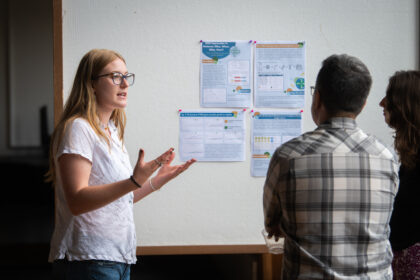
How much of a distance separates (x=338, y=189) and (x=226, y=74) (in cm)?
134

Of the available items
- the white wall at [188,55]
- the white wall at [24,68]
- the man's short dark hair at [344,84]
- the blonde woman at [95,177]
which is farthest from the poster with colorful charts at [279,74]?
the white wall at [24,68]

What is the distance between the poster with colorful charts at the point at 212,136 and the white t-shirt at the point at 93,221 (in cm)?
94

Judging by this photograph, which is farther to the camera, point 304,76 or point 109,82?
point 304,76

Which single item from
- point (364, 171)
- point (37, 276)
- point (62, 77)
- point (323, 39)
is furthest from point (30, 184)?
point (364, 171)

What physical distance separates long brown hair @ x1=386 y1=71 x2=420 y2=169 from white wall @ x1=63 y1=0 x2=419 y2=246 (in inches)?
33.2

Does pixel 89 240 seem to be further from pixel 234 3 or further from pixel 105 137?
pixel 234 3

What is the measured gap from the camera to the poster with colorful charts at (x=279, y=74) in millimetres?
2301

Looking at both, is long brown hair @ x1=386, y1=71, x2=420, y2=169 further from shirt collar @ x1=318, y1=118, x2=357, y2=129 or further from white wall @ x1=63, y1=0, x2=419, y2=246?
white wall @ x1=63, y1=0, x2=419, y2=246

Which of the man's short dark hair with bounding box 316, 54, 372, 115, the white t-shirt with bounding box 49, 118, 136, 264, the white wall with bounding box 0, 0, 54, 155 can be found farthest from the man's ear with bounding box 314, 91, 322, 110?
the white wall with bounding box 0, 0, 54, 155

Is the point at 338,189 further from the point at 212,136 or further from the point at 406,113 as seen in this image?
the point at 212,136

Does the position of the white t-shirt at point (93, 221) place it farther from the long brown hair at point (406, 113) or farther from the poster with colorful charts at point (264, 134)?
the poster with colorful charts at point (264, 134)

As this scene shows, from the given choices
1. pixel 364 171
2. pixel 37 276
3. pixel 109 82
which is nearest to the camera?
pixel 364 171

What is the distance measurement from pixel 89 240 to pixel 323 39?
1731mm

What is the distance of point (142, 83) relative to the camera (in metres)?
2.23
